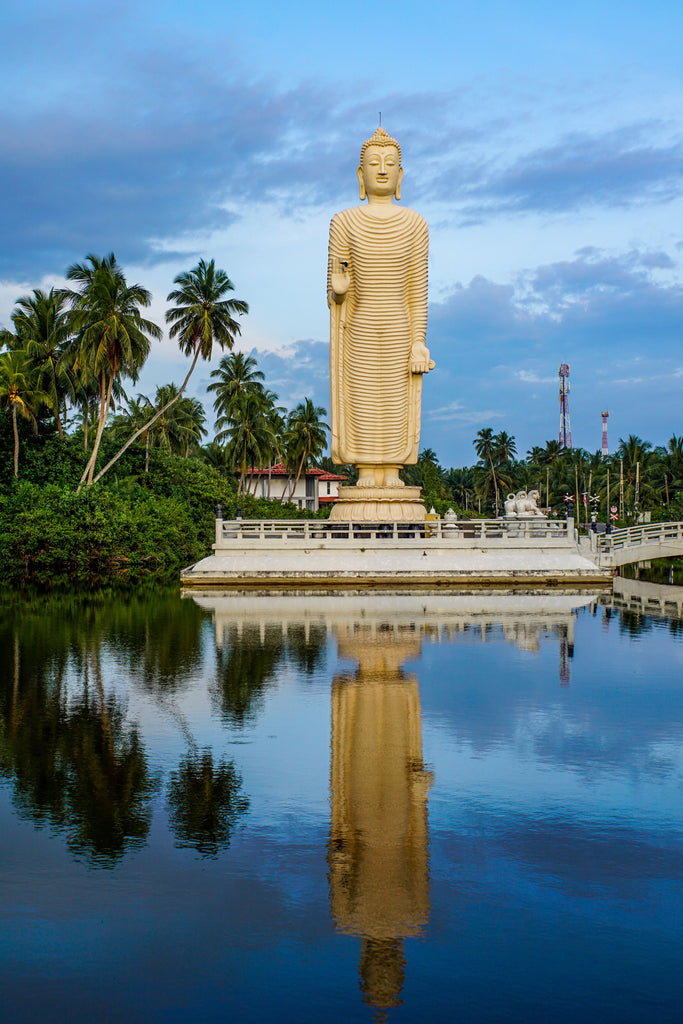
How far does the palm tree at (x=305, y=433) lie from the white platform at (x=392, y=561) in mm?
36152

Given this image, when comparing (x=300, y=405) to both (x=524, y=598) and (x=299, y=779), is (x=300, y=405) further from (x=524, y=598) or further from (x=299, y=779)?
(x=299, y=779)

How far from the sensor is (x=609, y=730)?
34.8 feet

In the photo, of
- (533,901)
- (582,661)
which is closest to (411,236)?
(582,661)

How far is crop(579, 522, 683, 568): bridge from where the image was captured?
3228 centimetres

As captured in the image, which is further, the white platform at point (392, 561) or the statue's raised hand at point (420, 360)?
the statue's raised hand at point (420, 360)

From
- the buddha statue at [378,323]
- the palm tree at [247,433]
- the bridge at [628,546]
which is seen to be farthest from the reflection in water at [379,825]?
the palm tree at [247,433]

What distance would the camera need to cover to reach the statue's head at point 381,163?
111ft

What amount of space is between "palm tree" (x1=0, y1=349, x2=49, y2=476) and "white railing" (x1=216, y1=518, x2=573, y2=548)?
39.9ft

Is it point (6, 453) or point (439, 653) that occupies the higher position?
point (6, 453)

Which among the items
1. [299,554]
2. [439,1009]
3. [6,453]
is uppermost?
[6,453]

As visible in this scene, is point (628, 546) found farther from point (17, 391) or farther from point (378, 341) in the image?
point (17, 391)

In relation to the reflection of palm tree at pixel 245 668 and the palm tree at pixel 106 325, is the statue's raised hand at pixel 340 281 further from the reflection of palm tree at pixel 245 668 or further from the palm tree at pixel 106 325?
the reflection of palm tree at pixel 245 668

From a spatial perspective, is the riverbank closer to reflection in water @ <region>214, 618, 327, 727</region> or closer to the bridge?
reflection in water @ <region>214, 618, 327, 727</region>

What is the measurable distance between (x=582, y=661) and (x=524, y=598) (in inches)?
403
